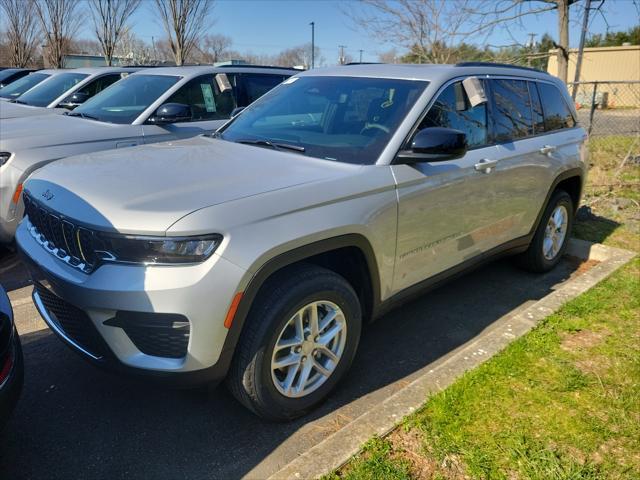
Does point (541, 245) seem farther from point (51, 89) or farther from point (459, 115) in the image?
point (51, 89)

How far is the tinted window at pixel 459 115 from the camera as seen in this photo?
3.32 meters

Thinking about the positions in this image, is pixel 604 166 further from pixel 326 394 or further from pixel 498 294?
pixel 326 394

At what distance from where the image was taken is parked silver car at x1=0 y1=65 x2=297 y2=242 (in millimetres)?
4586

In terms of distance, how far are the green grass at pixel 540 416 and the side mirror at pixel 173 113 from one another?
389 cm

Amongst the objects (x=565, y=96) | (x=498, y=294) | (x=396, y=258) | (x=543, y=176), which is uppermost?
(x=565, y=96)

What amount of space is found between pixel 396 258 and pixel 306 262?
0.61 metres

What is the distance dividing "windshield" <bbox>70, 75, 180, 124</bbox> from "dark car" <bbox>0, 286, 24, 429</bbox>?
367cm

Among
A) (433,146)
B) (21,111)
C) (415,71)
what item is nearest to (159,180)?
(433,146)

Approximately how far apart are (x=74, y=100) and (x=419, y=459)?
23.6ft

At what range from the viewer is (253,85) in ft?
21.1

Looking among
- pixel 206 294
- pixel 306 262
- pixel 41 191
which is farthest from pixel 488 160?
pixel 41 191

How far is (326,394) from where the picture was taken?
288 cm

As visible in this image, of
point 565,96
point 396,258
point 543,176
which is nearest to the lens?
point 396,258

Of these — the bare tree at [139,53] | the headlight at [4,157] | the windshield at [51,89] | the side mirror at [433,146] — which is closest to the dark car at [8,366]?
the side mirror at [433,146]
